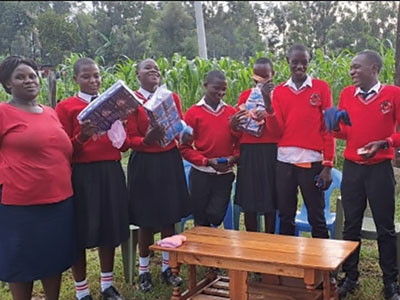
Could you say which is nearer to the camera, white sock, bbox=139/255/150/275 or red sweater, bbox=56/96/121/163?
red sweater, bbox=56/96/121/163

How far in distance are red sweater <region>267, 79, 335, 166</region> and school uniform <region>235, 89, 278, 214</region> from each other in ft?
0.65

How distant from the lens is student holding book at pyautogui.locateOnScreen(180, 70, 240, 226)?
Answer: 3.62 m

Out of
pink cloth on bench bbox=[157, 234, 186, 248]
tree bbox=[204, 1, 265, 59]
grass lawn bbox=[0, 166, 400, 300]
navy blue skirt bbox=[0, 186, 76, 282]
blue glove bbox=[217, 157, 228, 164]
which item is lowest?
grass lawn bbox=[0, 166, 400, 300]

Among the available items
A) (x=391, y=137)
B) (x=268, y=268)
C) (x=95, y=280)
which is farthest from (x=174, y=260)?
(x=391, y=137)

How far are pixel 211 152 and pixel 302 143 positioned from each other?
67cm

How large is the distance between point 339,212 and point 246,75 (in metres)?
3.92

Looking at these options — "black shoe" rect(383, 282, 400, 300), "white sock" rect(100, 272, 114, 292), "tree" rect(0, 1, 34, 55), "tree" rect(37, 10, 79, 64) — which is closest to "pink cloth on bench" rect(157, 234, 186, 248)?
"white sock" rect(100, 272, 114, 292)

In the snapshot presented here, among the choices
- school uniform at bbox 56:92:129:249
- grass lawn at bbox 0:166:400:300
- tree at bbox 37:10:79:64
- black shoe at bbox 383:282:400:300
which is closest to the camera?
school uniform at bbox 56:92:129:249

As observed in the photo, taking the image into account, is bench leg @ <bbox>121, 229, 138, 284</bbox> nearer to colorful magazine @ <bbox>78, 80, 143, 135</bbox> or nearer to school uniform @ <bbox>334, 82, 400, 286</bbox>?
colorful magazine @ <bbox>78, 80, 143, 135</bbox>

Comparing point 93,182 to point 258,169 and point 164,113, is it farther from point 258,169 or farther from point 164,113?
point 258,169

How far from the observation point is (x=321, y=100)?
11.2 ft

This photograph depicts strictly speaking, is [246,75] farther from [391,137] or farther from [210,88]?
[391,137]

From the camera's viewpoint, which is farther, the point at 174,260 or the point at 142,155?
the point at 142,155

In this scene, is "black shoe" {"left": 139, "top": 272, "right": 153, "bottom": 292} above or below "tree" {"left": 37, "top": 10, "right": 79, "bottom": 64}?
below
